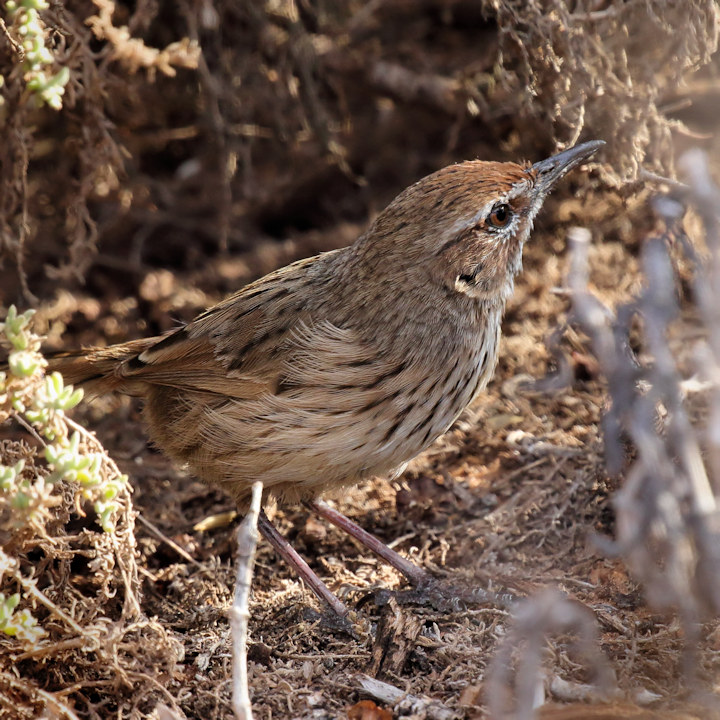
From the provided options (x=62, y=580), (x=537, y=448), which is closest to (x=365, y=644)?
(x=62, y=580)

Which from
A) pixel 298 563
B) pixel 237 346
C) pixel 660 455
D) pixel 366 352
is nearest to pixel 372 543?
pixel 298 563

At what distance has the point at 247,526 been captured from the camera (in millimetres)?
2793

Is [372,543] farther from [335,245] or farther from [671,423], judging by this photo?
[335,245]

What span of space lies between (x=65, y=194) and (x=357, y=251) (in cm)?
266

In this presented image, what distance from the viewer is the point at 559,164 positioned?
432 centimetres

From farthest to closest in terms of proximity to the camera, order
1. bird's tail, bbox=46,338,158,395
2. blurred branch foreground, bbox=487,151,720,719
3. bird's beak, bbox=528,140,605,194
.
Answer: bird's tail, bbox=46,338,158,395
bird's beak, bbox=528,140,605,194
blurred branch foreground, bbox=487,151,720,719

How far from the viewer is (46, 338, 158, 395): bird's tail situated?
477 cm

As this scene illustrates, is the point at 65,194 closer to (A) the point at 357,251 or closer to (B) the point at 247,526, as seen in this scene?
(A) the point at 357,251

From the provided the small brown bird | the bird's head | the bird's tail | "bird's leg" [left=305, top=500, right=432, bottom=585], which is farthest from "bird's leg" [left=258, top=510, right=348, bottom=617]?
the bird's head

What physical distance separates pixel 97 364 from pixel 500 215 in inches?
87.6

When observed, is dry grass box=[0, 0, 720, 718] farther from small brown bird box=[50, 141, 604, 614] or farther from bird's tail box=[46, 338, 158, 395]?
bird's tail box=[46, 338, 158, 395]

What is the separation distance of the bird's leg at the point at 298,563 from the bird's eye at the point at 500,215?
1.81 metres

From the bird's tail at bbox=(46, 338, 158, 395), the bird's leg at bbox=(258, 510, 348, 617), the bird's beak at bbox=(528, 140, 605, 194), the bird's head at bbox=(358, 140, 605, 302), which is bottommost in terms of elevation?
the bird's leg at bbox=(258, 510, 348, 617)

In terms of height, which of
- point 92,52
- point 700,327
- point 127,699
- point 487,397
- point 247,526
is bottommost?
point 127,699
